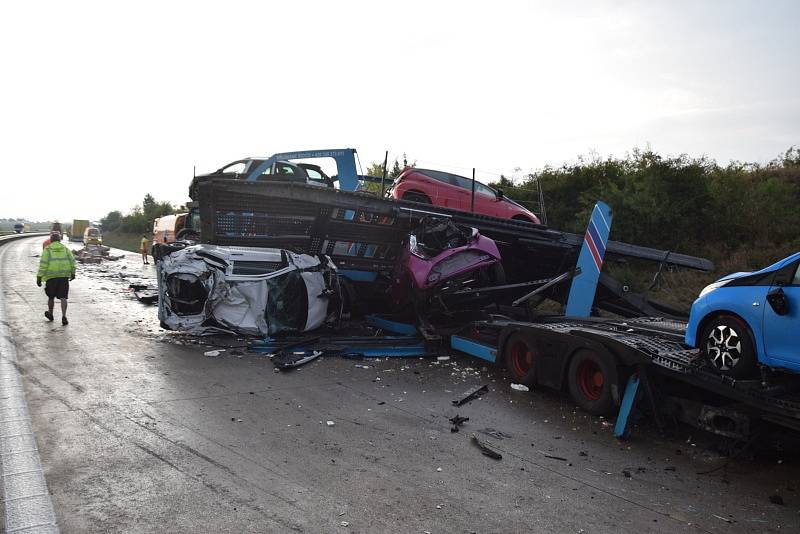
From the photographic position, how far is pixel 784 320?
4.66 meters

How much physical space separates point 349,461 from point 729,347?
3.48 m

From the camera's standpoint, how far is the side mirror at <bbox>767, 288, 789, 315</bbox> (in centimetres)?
466

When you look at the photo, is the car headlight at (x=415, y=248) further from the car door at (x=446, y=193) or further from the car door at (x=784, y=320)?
the car door at (x=784, y=320)

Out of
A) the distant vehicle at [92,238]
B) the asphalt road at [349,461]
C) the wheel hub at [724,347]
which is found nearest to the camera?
the asphalt road at [349,461]

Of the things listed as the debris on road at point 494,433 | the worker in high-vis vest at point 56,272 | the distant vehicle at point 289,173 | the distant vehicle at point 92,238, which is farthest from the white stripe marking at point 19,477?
the distant vehicle at point 92,238

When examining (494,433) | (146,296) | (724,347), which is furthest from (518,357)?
(146,296)

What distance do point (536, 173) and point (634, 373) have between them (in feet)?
61.2

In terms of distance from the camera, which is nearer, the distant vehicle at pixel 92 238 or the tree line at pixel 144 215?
the distant vehicle at pixel 92 238

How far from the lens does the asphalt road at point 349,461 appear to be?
12.3 ft

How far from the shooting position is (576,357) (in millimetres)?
6410

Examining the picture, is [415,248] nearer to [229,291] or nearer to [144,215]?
[229,291]

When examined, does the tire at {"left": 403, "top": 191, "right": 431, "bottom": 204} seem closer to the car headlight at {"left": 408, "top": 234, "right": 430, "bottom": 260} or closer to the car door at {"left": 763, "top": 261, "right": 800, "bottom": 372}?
the car headlight at {"left": 408, "top": 234, "right": 430, "bottom": 260}

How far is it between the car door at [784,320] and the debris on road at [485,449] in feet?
7.83

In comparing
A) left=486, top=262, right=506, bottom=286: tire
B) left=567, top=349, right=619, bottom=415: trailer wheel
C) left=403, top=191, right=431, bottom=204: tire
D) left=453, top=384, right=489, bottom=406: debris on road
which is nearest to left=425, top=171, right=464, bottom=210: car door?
left=403, top=191, right=431, bottom=204: tire
